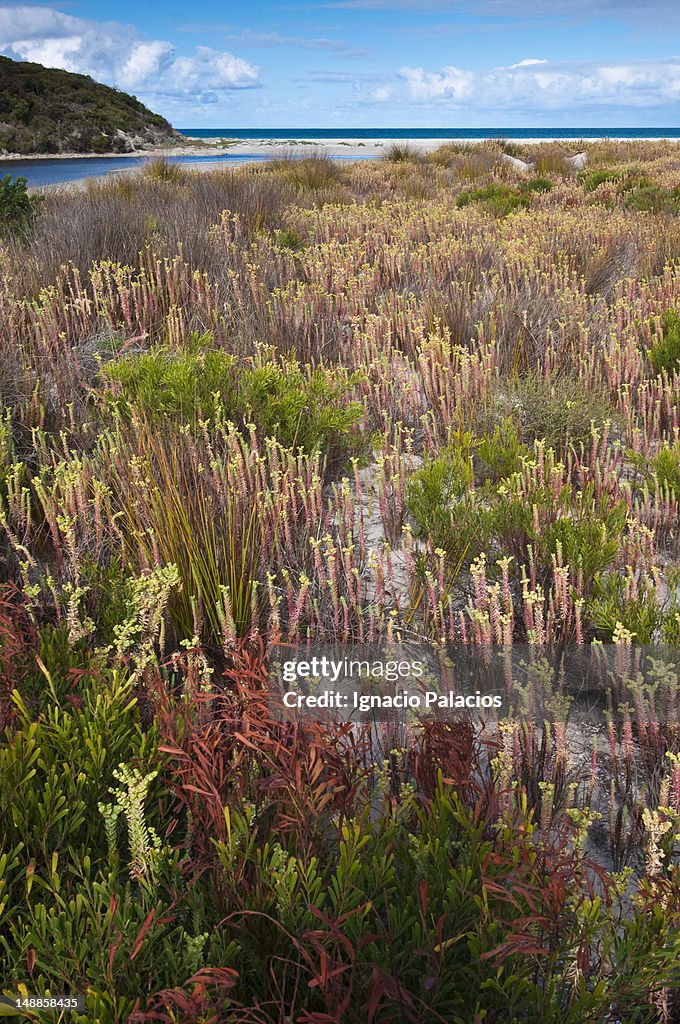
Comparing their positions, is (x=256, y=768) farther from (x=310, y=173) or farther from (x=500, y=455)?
(x=310, y=173)

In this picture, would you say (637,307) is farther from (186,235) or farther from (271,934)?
(271,934)

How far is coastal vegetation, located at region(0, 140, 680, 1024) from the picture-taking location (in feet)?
4.25

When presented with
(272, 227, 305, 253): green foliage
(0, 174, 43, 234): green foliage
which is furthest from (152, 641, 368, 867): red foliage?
(0, 174, 43, 234): green foliage

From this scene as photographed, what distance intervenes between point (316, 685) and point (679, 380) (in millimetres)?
3520

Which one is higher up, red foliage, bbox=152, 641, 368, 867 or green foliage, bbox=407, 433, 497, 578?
green foliage, bbox=407, 433, 497, 578

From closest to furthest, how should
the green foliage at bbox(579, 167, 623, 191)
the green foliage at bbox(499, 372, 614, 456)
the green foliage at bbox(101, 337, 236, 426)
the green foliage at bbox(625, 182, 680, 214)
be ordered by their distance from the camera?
the green foliage at bbox(101, 337, 236, 426)
the green foliage at bbox(499, 372, 614, 456)
the green foliage at bbox(625, 182, 680, 214)
the green foliage at bbox(579, 167, 623, 191)

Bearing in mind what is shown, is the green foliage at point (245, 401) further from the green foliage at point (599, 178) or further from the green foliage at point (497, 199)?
the green foliage at point (599, 178)

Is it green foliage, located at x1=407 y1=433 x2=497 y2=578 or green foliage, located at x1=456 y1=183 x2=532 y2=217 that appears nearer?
green foliage, located at x1=407 y1=433 x2=497 y2=578

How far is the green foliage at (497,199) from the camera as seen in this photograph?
36.5 ft

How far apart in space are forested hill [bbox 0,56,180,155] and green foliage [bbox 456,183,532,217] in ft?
152

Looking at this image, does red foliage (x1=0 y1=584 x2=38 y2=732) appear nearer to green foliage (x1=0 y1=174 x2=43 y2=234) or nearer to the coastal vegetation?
the coastal vegetation

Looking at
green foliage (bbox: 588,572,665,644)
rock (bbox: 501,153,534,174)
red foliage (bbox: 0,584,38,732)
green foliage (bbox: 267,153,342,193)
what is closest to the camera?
red foliage (bbox: 0,584,38,732)

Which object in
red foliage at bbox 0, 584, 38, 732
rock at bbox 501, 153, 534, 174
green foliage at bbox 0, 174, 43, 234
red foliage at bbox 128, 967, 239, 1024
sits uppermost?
rock at bbox 501, 153, 534, 174

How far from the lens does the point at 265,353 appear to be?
4.91 meters
